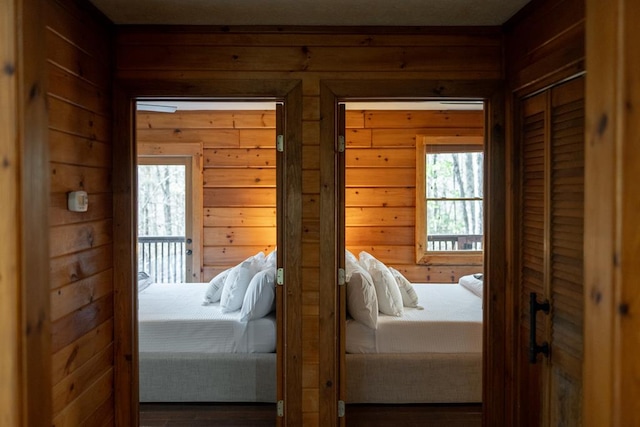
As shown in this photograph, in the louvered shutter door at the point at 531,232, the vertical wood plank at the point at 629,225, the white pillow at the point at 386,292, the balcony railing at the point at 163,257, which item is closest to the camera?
the vertical wood plank at the point at 629,225

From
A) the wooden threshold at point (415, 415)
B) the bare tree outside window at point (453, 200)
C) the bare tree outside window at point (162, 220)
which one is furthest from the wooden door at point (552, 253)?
the bare tree outside window at point (162, 220)

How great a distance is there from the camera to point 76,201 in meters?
1.99

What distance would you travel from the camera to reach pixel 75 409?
6.69 feet

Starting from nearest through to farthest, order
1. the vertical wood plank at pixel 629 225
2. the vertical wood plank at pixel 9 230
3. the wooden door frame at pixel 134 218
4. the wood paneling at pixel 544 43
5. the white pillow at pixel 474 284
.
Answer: the vertical wood plank at pixel 629 225
the vertical wood plank at pixel 9 230
the wood paneling at pixel 544 43
the wooden door frame at pixel 134 218
the white pillow at pixel 474 284

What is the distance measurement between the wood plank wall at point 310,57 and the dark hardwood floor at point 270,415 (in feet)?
3.38

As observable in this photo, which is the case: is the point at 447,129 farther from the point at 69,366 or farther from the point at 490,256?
the point at 69,366

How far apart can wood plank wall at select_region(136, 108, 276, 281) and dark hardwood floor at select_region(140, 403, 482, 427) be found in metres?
2.25

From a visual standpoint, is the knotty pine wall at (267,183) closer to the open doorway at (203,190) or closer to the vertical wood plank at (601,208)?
the open doorway at (203,190)

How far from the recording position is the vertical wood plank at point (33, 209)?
1.24 metres

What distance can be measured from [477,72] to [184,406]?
9.63 ft

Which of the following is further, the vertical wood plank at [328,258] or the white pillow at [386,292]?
the white pillow at [386,292]

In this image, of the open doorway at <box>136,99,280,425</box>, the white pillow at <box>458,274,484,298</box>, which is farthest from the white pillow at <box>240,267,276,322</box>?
the white pillow at <box>458,274,484,298</box>

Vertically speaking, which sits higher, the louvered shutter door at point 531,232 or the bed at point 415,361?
the louvered shutter door at point 531,232

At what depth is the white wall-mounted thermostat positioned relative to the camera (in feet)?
6.49
